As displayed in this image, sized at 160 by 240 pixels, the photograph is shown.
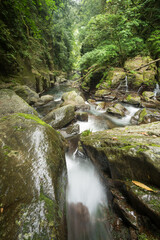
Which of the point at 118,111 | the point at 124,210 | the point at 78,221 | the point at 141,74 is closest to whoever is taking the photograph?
the point at 124,210

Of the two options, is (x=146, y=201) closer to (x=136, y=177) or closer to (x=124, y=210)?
(x=136, y=177)

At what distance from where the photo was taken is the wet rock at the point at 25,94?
21.0 feet

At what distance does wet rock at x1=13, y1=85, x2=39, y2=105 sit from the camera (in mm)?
6414

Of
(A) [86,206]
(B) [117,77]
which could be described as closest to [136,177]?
(A) [86,206]

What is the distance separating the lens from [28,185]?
128 cm

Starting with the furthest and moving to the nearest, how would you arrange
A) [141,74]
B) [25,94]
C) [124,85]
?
[124,85] → [141,74] → [25,94]

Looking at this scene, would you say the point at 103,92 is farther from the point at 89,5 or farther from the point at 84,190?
the point at 89,5

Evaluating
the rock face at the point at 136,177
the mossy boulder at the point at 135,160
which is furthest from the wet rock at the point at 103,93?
the rock face at the point at 136,177

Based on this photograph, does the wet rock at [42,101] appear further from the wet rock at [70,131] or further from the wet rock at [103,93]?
the wet rock at [103,93]

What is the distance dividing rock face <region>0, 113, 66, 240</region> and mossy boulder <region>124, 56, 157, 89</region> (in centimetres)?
921

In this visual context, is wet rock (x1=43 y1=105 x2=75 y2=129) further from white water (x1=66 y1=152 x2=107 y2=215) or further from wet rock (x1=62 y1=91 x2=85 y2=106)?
white water (x1=66 y1=152 x2=107 y2=215)

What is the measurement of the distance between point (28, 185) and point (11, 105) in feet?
11.6

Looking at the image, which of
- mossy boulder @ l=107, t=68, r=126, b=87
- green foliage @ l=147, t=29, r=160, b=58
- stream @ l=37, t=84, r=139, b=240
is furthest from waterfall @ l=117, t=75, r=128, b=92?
stream @ l=37, t=84, r=139, b=240

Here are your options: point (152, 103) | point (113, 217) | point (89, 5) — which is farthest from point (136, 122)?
point (89, 5)
